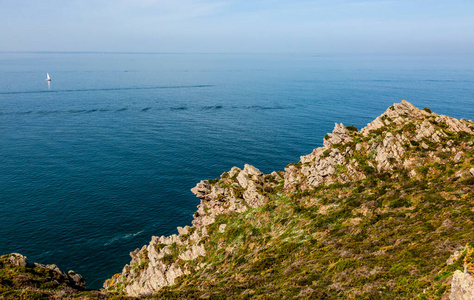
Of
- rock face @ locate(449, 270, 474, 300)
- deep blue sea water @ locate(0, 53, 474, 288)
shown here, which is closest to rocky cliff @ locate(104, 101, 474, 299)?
rock face @ locate(449, 270, 474, 300)

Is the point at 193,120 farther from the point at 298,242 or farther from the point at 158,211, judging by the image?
the point at 298,242

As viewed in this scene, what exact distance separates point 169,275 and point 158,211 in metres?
35.7

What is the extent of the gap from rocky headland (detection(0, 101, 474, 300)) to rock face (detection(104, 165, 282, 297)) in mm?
207

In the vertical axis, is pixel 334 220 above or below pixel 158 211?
above

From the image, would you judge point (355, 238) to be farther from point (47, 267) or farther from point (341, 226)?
point (47, 267)

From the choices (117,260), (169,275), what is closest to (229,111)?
(117,260)

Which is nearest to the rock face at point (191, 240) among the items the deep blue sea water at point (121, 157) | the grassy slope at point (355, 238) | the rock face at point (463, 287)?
the grassy slope at point (355, 238)

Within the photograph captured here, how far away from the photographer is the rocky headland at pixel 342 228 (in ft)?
83.7

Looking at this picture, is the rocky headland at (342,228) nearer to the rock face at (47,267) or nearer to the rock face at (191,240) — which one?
the rock face at (191,240)

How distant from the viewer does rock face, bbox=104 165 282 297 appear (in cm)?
4797

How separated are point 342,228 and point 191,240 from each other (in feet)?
85.1

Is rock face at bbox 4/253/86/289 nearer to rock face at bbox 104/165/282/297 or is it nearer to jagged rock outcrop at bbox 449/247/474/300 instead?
rock face at bbox 104/165/282/297

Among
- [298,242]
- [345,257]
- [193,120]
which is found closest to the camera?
[345,257]

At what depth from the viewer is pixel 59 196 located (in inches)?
3312
